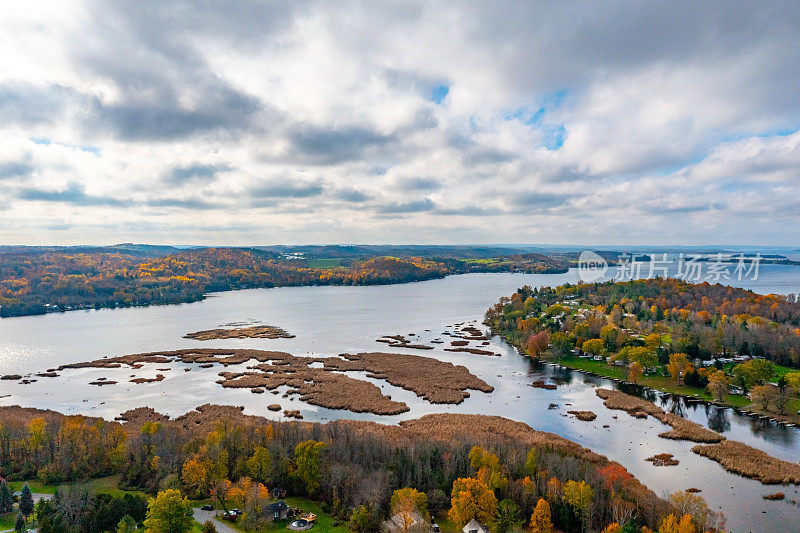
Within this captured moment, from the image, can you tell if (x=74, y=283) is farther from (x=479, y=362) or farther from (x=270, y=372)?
(x=479, y=362)

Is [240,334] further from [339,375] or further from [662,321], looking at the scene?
[662,321]

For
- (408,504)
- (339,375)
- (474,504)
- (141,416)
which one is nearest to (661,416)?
(474,504)

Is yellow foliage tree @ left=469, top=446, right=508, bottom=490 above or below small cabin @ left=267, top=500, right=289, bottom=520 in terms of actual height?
above

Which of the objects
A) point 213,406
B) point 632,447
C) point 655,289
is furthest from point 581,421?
point 655,289

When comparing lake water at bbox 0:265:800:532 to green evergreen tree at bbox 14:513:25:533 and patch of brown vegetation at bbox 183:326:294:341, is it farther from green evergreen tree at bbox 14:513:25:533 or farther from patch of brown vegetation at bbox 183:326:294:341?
green evergreen tree at bbox 14:513:25:533

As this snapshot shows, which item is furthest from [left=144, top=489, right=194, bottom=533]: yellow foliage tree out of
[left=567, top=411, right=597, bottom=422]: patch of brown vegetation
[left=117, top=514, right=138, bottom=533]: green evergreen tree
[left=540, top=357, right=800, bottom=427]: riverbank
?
[left=540, top=357, right=800, bottom=427]: riverbank

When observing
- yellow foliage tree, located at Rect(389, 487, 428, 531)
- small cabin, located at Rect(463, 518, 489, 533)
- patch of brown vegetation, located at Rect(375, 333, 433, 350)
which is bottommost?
patch of brown vegetation, located at Rect(375, 333, 433, 350)

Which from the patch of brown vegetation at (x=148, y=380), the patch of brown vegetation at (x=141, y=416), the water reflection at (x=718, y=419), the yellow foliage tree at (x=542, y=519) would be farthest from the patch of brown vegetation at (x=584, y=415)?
the patch of brown vegetation at (x=148, y=380)
